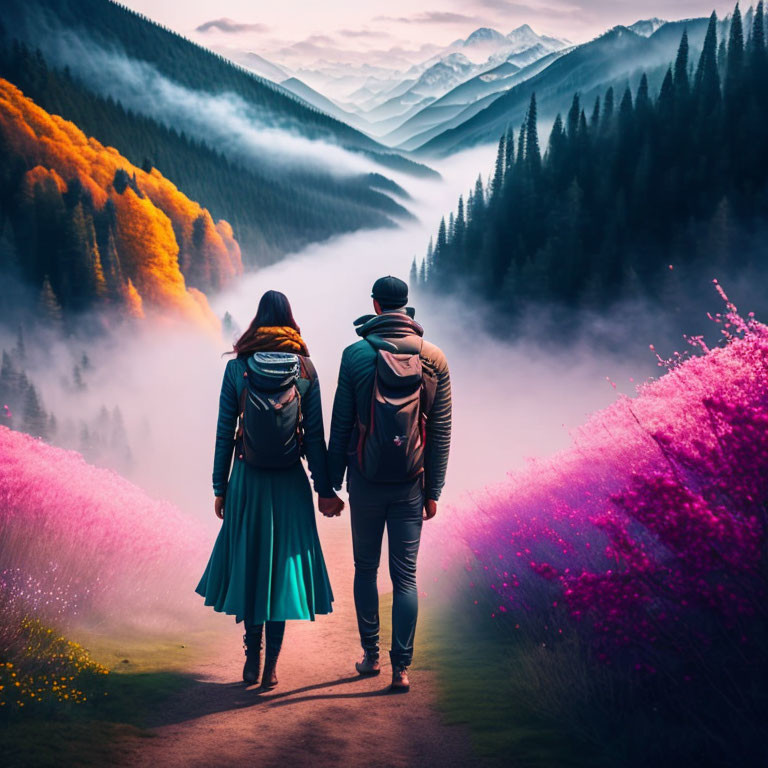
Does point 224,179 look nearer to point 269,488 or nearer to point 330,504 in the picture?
point 269,488

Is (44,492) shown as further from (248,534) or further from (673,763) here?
(673,763)

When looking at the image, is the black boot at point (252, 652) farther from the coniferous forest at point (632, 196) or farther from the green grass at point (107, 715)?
the coniferous forest at point (632, 196)

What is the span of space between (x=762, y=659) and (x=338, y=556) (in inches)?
233

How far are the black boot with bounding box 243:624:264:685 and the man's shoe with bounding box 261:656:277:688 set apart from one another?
0.10m

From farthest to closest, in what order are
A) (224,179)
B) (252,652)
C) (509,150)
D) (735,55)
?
1. (509,150)
2. (735,55)
3. (224,179)
4. (252,652)

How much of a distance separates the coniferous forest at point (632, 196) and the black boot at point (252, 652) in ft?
30.9

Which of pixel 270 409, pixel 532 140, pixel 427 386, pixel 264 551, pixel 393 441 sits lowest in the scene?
pixel 264 551

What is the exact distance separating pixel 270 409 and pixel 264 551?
31.4 inches

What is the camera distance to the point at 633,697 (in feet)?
12.1

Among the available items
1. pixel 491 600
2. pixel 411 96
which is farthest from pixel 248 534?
pixel 411 96

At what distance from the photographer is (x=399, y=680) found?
166 inches

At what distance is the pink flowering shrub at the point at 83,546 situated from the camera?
5219 millimetres

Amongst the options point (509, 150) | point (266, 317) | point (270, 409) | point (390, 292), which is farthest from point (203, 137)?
point (270, 409)

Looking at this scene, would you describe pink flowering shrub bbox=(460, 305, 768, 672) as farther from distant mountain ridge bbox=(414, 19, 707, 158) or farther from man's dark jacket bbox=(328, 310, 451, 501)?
distant mountain ridge bbox=(414, 19, 707, 158)
